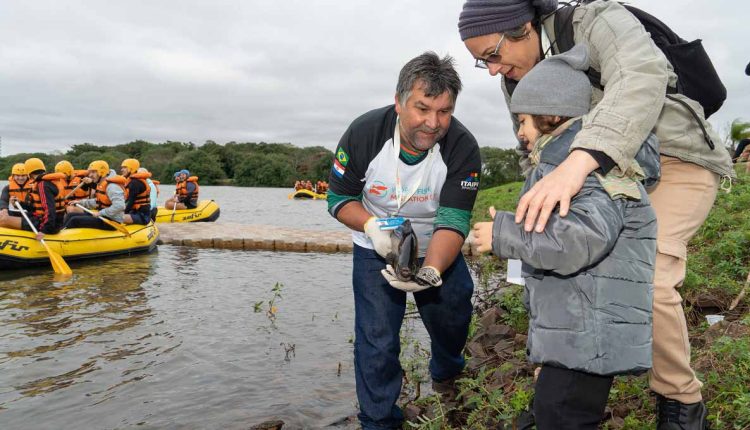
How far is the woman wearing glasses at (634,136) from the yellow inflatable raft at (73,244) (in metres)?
11.1

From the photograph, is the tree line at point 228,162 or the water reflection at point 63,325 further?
the tree line at point 228,162

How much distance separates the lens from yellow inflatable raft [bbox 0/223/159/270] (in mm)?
10922

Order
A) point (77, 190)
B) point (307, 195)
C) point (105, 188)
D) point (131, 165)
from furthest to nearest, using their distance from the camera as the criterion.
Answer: point (307, 195)
point (131, 165)
point (77, 190)
point (105, 188)

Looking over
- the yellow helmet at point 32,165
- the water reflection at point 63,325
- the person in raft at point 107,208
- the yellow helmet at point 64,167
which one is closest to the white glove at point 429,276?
the water reflection at point 63,325

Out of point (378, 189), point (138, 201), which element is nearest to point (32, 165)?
point (138, 201)

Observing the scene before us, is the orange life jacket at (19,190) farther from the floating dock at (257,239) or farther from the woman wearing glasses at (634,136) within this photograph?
the woman wearing glasses at (634,136)

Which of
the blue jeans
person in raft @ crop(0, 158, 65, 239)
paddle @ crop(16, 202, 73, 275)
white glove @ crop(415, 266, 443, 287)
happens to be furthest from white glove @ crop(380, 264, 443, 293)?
person in raft @ crop(0, 158, 65, 239)

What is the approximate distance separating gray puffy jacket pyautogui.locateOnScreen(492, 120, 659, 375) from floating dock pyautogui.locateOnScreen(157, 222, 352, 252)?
12397 mm

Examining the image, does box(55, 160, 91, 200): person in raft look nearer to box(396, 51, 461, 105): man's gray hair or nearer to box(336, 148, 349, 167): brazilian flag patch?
box(336, 148, 349, 167): brazilian flag patch

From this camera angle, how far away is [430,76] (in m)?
3.22

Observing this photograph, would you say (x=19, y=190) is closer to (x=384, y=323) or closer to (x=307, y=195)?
(x=384, y=323)

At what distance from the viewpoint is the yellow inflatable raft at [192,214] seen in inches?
784

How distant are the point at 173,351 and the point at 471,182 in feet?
13.1

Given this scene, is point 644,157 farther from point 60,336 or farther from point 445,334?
point 60,336
